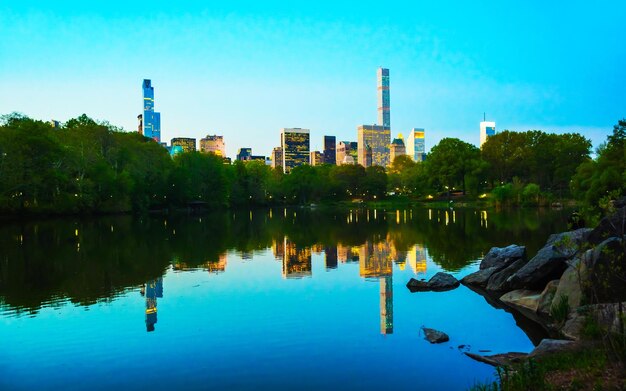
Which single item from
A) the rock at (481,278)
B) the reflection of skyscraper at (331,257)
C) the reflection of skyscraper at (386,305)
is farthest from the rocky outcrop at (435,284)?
the reflection of skyscraper at (331,257)

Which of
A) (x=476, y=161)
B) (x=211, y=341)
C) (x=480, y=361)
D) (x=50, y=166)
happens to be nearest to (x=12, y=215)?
(x=50, y=166)

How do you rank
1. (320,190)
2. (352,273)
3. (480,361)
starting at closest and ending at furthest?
(480,361) < (352,273) < (320,190)

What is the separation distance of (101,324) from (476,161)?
117794mm

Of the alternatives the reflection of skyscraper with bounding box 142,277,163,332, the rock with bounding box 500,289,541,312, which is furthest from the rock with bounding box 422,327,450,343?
the reflection of skyscraper with bounding box 142,277,163,332

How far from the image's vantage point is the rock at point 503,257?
71.5ft

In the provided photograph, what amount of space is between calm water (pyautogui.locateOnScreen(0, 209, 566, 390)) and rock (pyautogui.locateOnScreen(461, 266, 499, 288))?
1488 millimetres

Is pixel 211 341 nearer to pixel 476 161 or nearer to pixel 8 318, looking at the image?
pixel 8 318

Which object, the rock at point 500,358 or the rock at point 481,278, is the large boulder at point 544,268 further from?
the rock at point 500,358

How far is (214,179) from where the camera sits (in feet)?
382

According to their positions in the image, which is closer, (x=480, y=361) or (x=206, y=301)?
(x=480, y=361)

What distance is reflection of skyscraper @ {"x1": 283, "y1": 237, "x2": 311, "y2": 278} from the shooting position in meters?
25.2

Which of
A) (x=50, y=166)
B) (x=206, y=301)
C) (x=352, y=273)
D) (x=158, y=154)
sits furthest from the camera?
(x=158, y=154)

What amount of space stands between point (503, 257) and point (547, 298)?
572cm

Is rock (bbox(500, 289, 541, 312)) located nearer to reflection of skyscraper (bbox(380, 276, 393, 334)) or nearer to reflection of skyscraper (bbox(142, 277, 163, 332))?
reflection of skyscraper (bbox(380, 276, 393, 334))
